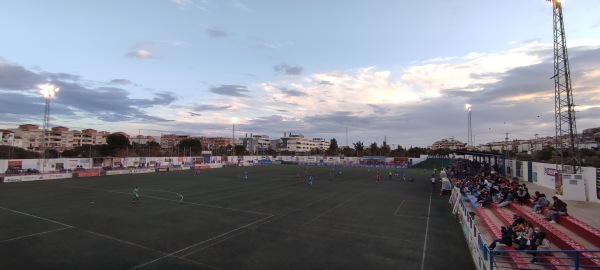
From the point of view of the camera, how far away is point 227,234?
17.5 meters

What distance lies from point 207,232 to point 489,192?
20.5 m

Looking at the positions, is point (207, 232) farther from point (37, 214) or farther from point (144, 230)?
point (37, 214)

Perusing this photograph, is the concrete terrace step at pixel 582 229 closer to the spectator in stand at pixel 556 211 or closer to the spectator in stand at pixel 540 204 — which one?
the spectator in stand at pixel 556 211

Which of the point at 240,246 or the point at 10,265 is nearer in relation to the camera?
the point at 10,265

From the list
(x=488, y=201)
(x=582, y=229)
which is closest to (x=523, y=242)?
(x=582, y=229)

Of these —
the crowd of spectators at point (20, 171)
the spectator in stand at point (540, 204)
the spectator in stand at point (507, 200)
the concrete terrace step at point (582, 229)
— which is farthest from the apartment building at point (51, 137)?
the concrete terrace step at point (582, 229)

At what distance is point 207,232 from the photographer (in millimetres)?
17828

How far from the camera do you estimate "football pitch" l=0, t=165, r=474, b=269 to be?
1330 cm

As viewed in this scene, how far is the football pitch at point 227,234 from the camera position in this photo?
13.3 metres

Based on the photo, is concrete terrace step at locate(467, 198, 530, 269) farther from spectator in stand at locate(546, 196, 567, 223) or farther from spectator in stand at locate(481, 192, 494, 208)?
spectator in stand at locate(546, 196, 567, 223)

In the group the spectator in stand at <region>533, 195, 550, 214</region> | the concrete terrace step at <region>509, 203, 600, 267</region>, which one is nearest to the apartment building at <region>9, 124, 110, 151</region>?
the spectator in stand at <region>533, 195, 550, 214</region>

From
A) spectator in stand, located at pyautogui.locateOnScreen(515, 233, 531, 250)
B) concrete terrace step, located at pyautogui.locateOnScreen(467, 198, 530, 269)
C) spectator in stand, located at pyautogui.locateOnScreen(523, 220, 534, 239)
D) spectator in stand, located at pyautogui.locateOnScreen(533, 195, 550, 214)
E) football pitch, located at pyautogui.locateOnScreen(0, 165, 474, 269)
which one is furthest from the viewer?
spectator in stand, located at pyautogui.locateOnScreen(533, 195, 550, 214)

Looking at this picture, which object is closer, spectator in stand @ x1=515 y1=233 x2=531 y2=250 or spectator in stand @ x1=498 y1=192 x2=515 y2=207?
spectator in stand @ x1=515 y1=233 x2=531 y2=250

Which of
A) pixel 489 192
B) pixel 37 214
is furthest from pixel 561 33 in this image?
pixel 37 214
